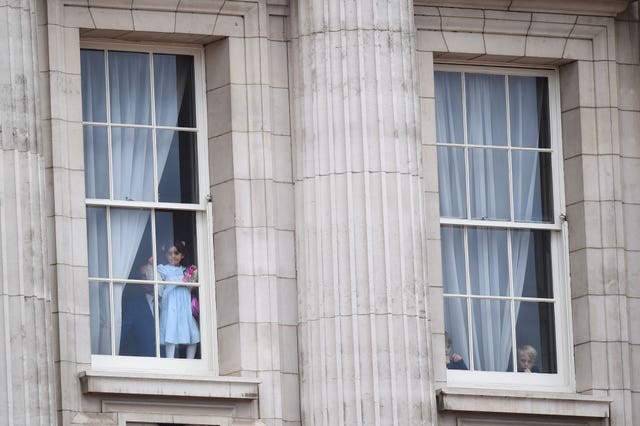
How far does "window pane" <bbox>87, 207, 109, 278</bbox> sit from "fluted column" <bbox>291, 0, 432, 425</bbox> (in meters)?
2.03

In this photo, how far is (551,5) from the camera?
29625 mm

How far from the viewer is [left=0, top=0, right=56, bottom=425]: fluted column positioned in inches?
990

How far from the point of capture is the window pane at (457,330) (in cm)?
2880

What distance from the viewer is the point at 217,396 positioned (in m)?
27.0

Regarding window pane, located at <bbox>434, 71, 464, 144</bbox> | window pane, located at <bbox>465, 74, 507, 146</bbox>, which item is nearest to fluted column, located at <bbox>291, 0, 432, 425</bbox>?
window pane, located at <bbox>434, 71, 464, 144</bbox>

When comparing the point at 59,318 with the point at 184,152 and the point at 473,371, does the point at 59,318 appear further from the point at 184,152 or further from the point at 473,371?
the point at 473,371

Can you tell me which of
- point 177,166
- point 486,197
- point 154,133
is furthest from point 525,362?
point 154,133

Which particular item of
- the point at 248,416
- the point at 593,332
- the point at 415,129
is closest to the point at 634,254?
the point at 593,332

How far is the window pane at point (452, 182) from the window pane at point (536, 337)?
125cm

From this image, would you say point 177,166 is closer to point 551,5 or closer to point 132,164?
point 132,164

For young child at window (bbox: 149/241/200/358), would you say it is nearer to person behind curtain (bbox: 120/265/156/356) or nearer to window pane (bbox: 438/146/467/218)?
person behind curtain (bbox: 120/265/156/356)

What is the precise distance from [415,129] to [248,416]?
3.51 metres

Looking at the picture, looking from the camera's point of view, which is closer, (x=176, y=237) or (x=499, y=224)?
(x=176, y=237)

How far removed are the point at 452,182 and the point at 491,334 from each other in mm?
1737
